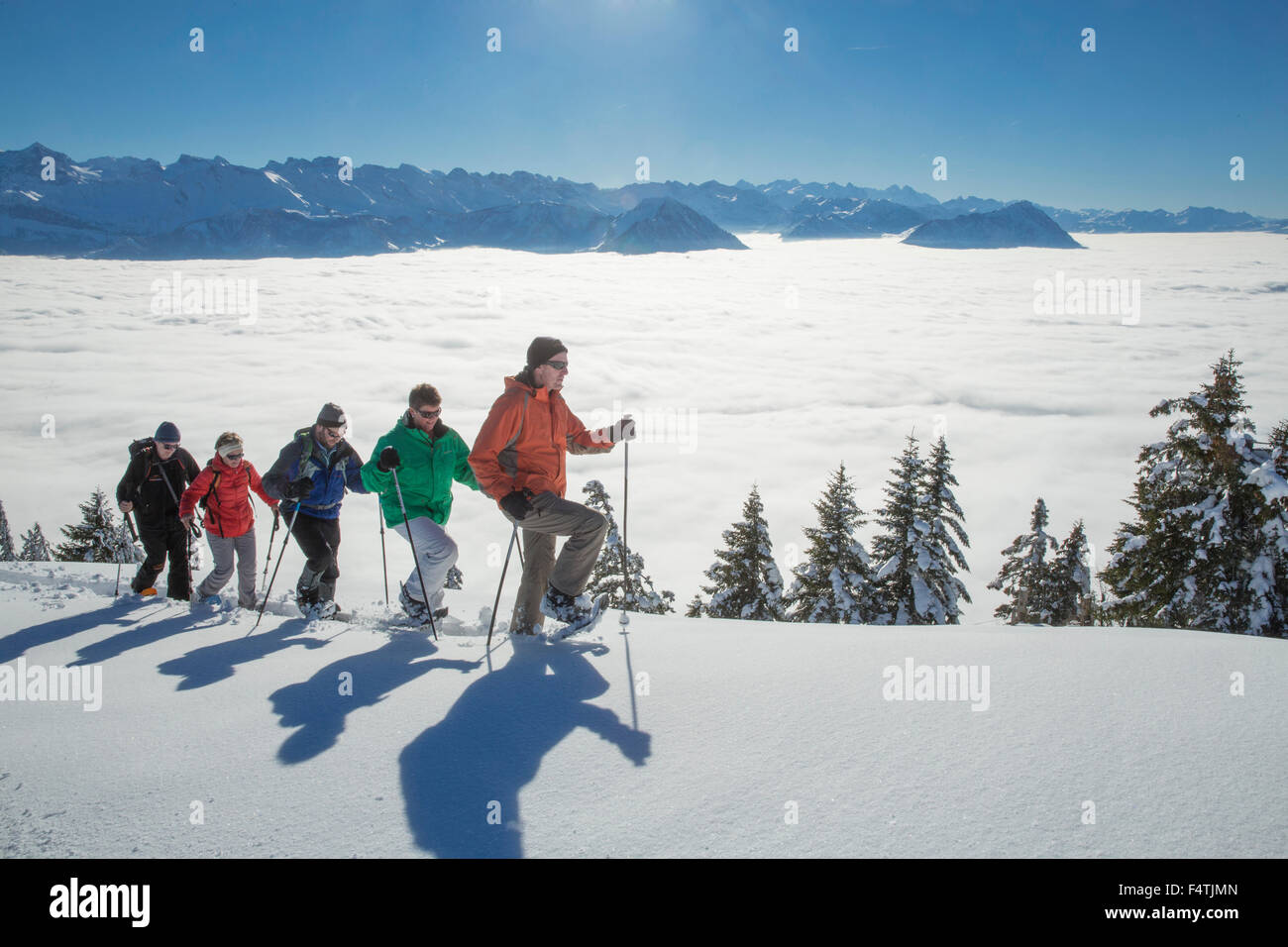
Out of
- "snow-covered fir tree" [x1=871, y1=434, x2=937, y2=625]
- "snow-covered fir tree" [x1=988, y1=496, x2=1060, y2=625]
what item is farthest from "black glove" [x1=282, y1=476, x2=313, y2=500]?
"snow-covered fir tree" [x1=988, y1=496, x2=1060, y2=625]

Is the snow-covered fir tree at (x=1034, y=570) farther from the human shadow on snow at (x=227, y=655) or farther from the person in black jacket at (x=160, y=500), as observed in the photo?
the person in black jacket at (x=160, y=500)

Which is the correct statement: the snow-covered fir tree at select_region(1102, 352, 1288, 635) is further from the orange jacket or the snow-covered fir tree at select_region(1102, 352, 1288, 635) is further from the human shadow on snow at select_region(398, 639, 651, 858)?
the human shadow on snow at select_region(398, 639, 651, 858)

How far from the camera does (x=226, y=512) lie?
299 inches

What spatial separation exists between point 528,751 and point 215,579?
6155mm

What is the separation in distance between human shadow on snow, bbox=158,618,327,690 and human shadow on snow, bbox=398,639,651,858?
2.09m

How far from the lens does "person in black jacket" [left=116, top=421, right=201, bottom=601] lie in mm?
7621

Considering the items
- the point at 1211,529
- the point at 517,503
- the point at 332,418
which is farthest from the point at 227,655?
the point at 1211,529

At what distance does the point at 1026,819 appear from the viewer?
2.78 meters

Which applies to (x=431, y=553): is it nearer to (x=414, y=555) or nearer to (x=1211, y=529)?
(x=414, y=555)

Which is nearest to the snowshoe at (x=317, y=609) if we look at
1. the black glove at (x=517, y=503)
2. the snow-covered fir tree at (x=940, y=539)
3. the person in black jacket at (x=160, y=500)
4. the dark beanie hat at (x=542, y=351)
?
the person in black jacket at (x=160, y=500)

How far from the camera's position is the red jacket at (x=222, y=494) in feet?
24.5

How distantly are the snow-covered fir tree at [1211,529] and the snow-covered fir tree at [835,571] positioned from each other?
6.79 meters
